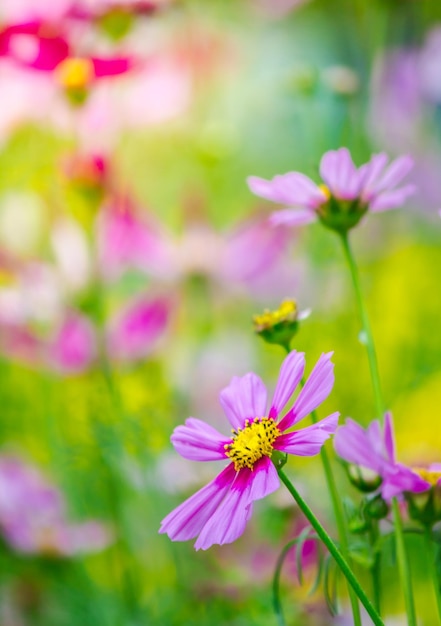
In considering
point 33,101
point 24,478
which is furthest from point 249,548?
point 33,101

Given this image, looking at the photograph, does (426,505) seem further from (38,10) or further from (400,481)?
(38,10)

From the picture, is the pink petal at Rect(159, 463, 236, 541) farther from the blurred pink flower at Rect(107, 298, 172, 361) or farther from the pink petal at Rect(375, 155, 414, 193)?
the blurred pink flower at Rect(107, 298, 172, 361)

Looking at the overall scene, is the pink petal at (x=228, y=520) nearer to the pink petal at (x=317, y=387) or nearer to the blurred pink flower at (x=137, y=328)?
the pink petal at (x=317, y=387)

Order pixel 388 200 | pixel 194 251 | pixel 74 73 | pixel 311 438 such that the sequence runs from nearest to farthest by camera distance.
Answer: pixel 311 438 < pixel 388 200 < pixel 74 73 < pixel 194 251

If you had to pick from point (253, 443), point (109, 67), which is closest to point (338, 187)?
point (253, 443)

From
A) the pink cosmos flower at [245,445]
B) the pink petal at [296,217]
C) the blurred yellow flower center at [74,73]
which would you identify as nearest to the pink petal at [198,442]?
the pink cosmos flower at [245,445]

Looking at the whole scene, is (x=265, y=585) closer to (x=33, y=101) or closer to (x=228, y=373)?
(x=228, y=373)
